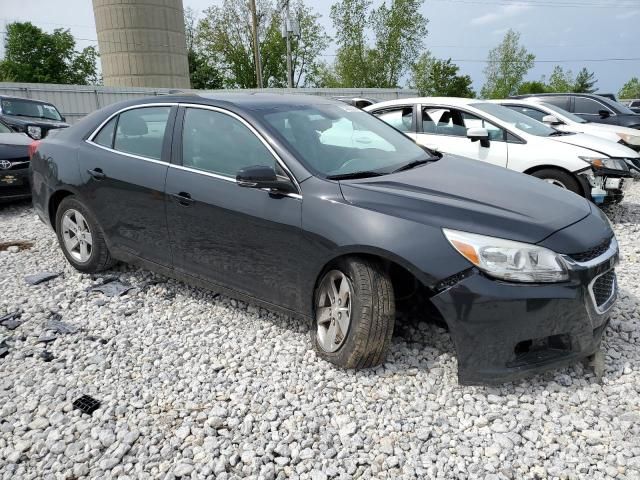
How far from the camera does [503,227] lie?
2.61m

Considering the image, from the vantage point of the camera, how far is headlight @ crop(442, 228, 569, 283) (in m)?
2.50

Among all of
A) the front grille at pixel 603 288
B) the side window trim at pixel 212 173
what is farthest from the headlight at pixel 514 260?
the side window trim at pixel 212 173

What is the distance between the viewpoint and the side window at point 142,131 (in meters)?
3.80

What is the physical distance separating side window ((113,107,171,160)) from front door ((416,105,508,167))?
3.66 m

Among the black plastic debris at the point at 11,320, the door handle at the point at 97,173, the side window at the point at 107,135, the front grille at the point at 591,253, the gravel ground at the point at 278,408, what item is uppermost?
the side window at the point at 107,135

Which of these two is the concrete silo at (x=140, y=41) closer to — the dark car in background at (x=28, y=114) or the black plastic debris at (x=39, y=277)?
the dark car in background at (x=28, y=114)

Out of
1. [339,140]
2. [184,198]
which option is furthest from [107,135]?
[339,140]

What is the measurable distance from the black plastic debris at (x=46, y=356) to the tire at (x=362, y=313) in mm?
1790

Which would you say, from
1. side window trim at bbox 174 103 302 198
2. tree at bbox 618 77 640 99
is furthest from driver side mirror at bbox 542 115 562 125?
tree at bbox 618 77 640 99

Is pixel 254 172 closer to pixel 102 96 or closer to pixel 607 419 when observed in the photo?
pixel 607 419

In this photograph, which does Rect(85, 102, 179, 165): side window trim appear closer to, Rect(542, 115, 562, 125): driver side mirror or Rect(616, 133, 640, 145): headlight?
Rect(542, 115, 562, 125): driver side mirror

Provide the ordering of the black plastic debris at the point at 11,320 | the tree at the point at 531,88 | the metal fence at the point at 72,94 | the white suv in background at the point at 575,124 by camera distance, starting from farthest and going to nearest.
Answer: the tree at the point at 531,88
the metal fence at the point at 72,94
the white suv in background at the point at 575,124
the black plastic debris at the point at 11,320

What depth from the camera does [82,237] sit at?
176 inches

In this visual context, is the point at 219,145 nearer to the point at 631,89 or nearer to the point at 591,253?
the point at 591,253
